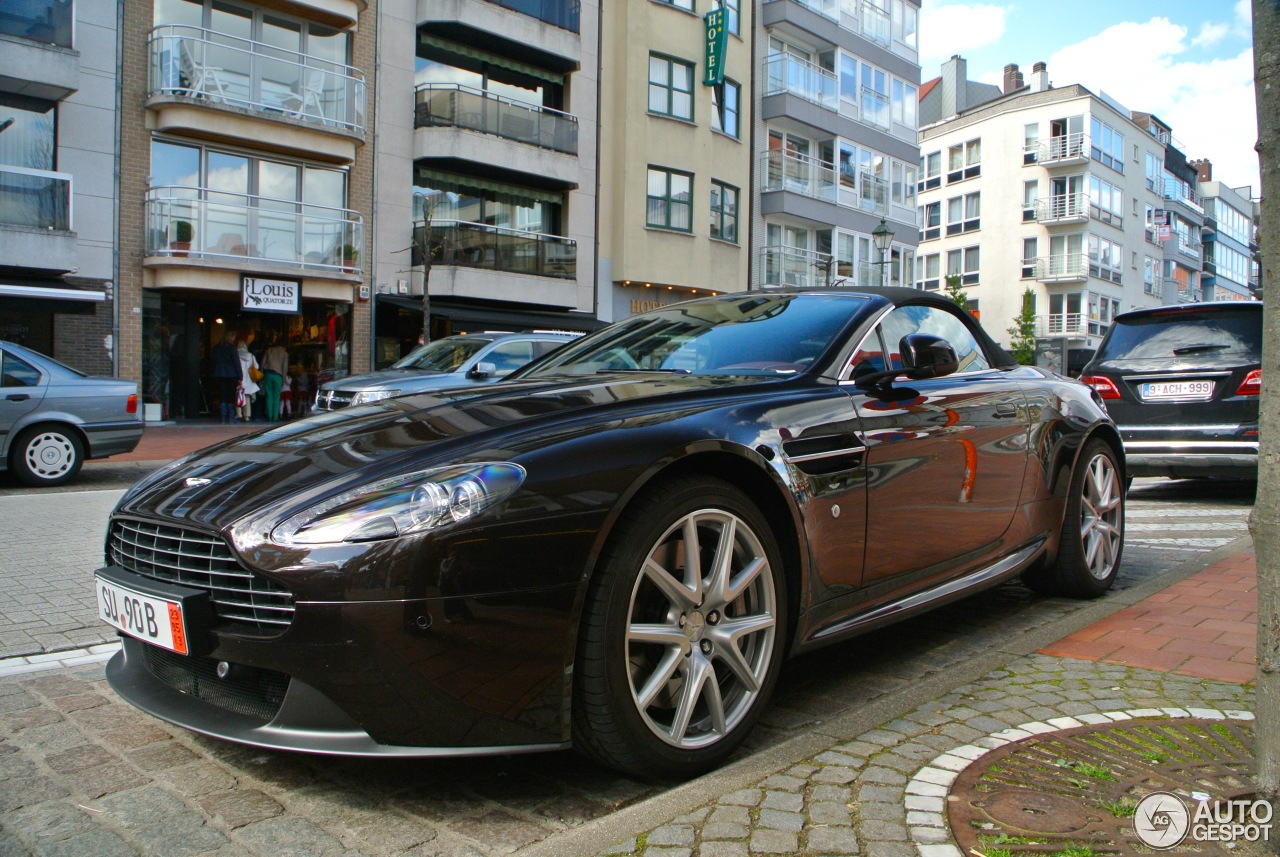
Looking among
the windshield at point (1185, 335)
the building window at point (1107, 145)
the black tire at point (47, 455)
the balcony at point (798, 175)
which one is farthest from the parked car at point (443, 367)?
the building window at point (1107, 145)

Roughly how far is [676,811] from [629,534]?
672 mm

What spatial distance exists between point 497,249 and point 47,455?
1467 centimetres

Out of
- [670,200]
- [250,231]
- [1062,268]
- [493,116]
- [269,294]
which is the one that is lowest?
[269,294]

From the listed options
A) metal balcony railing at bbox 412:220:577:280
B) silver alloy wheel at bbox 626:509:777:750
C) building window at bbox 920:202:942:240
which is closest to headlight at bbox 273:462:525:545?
silver alloy wheel at bbox 626:509:777:750

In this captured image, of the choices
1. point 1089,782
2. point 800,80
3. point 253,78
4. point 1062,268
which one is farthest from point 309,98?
point 1062,268

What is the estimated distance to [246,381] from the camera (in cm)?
1986

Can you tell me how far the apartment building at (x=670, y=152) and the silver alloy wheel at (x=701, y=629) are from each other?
78.2 ft

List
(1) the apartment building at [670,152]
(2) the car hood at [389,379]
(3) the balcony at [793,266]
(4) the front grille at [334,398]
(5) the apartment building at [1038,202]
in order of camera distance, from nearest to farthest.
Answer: (2) the car hood at [389,379] < (4) the front grille at [334,398] < (1) the apartment building at [670,152] < (3) the balcony at [793,266] < (5) the apartment building at [1038,202]

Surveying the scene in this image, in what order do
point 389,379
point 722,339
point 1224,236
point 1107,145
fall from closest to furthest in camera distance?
point 722,339
point 389,379
point 1107,145
point 1224,236

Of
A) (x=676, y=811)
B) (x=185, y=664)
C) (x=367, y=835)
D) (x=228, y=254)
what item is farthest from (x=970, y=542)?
→ (x=228, y=254)

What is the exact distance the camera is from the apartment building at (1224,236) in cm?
7819

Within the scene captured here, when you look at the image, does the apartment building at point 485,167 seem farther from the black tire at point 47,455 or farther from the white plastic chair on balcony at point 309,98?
the black tire at point 47,455

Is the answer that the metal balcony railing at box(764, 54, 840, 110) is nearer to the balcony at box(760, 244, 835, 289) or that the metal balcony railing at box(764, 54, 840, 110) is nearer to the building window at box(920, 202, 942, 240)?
the balcony at box(760, 244, 835, 289)

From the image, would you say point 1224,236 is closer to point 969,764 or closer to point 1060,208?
point 1060,208
